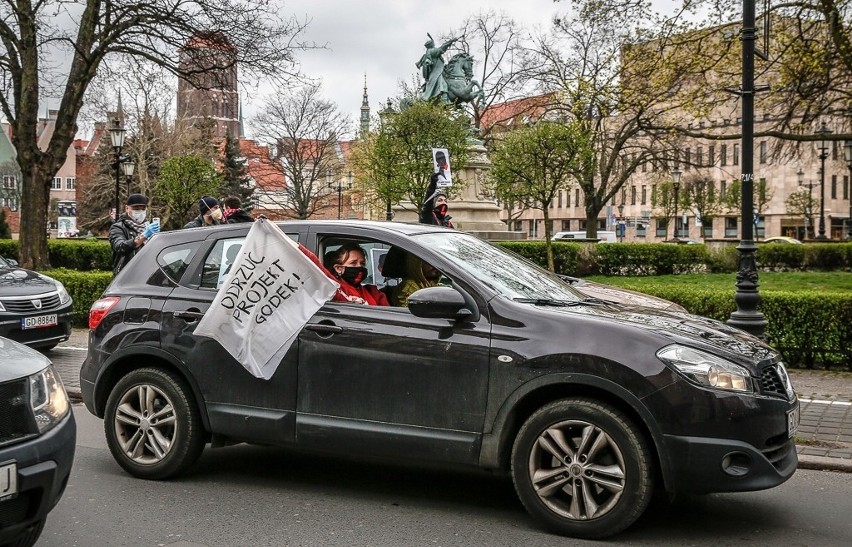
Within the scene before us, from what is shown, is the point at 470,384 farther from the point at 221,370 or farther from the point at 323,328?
the point at 221,370

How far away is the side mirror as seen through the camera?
5.41 m

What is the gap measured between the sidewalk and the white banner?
3.81 m

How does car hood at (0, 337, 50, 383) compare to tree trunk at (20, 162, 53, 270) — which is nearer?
car hood at (0, 337, 50, 383)

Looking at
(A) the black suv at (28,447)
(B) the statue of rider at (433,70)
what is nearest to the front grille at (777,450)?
(A) the black suv at (28,447)

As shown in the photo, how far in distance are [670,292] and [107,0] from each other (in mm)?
15264

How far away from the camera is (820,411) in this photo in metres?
8.87

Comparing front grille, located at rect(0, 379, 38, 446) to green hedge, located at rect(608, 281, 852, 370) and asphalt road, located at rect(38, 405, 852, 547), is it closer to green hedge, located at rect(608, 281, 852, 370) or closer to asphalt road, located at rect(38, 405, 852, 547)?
asphalt road, located at rect(38, 405, 852, 547)

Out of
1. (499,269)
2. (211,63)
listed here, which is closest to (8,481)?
(499,269)

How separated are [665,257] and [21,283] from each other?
23.2 metres

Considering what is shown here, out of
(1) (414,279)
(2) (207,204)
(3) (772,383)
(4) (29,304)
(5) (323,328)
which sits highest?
(2) (207,204)

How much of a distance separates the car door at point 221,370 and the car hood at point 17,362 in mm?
1619

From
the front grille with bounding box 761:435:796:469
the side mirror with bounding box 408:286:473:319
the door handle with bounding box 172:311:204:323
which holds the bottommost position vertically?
the front grille with bounding box 761:435:796:469

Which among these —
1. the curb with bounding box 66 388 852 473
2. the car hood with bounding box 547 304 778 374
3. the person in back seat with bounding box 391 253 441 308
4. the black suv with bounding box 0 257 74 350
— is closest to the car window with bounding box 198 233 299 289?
the person in back seat with bounding box 391 253 441 308

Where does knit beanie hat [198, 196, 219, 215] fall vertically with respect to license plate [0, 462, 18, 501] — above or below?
above
